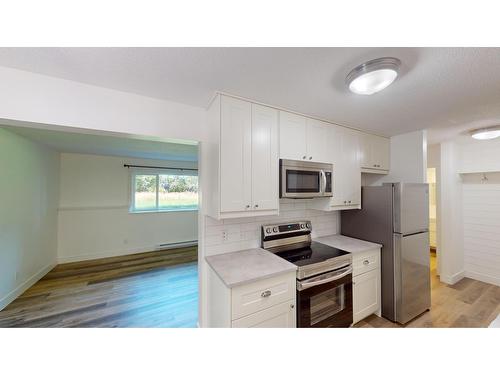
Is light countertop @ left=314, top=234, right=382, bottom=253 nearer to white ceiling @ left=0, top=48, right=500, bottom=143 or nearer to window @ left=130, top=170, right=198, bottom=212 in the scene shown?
white ceiling @ left=0, top=48, right=500, bottom=143

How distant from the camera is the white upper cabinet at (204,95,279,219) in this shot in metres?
1.52

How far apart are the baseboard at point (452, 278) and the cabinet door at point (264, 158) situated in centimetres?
337

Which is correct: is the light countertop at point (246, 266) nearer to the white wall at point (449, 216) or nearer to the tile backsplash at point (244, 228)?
the tile backsplash at point (244, 228)

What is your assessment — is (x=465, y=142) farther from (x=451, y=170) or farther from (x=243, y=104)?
(x=243, y=104)

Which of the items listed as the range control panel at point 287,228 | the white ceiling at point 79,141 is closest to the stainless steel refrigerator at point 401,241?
the range control panel at point 287,228

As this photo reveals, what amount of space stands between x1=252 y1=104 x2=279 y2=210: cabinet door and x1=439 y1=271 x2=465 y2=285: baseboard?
3369 millimetres

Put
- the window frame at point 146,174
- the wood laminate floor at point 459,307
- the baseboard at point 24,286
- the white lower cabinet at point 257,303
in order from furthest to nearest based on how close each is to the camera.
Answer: the window frame at point 146,174, the baseboard at point 24,286, the wood laminate floor at point 459,307, the white lower cabinet at point 257,303

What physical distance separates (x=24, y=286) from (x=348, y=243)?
4489 millimetres

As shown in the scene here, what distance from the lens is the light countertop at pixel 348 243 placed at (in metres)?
2.01

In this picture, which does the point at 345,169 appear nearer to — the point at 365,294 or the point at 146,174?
the point at 365,294

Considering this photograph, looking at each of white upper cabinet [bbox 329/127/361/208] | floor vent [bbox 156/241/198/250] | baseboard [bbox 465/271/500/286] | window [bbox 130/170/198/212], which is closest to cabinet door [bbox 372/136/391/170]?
white upper cabinet [bbox 329/127/361/208]

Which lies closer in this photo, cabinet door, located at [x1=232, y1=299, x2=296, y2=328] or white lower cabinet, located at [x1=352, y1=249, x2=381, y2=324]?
cabinet door, located at [x1=232, y1=299, x2=296, y2=328]
